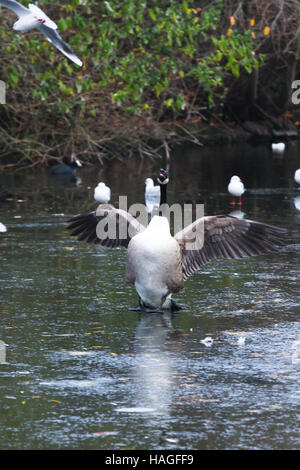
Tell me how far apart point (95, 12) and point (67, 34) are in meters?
1.05

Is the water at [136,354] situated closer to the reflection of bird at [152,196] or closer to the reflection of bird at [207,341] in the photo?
the reflection of bird at [207,341]

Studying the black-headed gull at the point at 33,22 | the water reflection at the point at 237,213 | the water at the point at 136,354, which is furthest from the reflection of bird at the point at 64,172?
the black-headed gull at the point at 33,22

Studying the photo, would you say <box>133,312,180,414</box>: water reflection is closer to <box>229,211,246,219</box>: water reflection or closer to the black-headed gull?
the black-headed gull

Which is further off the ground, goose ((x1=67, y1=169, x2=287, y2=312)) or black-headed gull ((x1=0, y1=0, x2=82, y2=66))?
black-headed gull ((x1=0, y1=0, x2=82, y2=66))

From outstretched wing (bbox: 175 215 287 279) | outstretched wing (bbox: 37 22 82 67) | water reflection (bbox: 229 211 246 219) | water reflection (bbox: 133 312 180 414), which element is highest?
outstretched wing (bbox: 37 22 82 67)

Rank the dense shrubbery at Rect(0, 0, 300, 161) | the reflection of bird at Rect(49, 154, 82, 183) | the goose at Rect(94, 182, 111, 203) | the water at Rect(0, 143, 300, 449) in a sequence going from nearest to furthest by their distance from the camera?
1. the water at Rect(0, 143, 300, 449)
2. the goose at Rect(94, 182, 111, 203)
3. the dense shrubbery at Rect(0, 0, 300, 161)
4. the reflection of bird at Rect(49, 154, 82, 183)

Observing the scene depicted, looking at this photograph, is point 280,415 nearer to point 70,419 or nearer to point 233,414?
point 233,414

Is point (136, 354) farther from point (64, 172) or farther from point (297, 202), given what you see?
point (64, 172)

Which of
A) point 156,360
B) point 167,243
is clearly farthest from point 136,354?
point 167,243

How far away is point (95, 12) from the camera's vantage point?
66.5 feet

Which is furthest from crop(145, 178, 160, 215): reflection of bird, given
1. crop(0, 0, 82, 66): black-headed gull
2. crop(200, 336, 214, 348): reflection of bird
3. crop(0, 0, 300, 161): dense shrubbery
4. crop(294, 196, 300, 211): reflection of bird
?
crop(200, 336, 214, 348): reflection of bird

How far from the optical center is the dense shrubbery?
17.8m

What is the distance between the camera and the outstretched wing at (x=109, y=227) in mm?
8844
